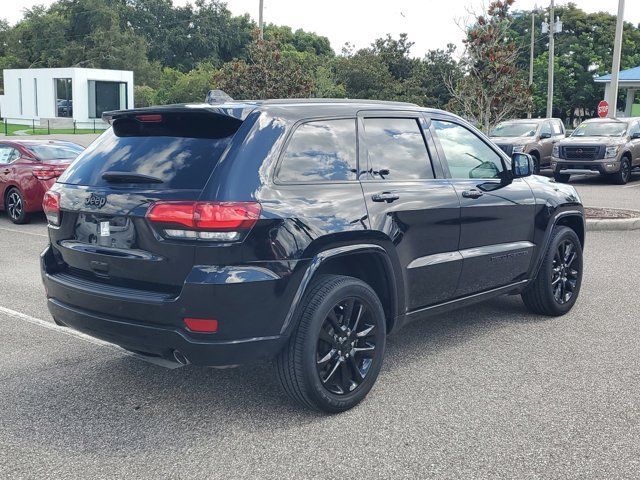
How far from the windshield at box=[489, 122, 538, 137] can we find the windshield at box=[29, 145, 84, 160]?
11728mm

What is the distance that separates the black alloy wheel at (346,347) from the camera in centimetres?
422

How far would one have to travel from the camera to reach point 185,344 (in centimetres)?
384

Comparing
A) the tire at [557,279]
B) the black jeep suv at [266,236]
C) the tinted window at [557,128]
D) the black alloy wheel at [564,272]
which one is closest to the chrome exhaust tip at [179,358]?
the black jeep suv at [266,236]

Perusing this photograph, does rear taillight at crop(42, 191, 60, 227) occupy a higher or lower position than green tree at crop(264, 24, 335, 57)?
lower

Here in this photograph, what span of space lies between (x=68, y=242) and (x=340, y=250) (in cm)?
164

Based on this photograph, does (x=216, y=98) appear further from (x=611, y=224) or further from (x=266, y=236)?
(x=611, y=224)

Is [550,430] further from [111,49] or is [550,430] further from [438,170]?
[111,49]

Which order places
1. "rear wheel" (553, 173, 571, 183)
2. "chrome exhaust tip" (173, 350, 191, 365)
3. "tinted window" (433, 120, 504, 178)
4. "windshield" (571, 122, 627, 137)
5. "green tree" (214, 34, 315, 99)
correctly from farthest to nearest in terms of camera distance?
"green tree" (214, 34, 315, 99) → "windshield" (571, 122, 627, 137) → "rear wheel" (553, 173, 571, 183) → "tinted window" (433, 120, 504, 178) → "chrome exhaust tip" (173, 350, 191, 365)

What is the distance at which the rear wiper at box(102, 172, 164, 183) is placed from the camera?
4066 millimetres

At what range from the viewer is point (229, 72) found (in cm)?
2175

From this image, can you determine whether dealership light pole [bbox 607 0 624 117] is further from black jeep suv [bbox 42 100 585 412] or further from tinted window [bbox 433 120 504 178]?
black jeep suv [bbox 42 100 585 412]

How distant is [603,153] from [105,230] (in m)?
17.1

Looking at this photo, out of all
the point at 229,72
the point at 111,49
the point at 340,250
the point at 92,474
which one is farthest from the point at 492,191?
the point at 111,49

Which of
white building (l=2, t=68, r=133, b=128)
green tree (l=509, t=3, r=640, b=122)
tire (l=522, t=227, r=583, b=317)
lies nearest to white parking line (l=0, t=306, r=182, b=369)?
tire (l=522, t=227, r=583, b=317)
